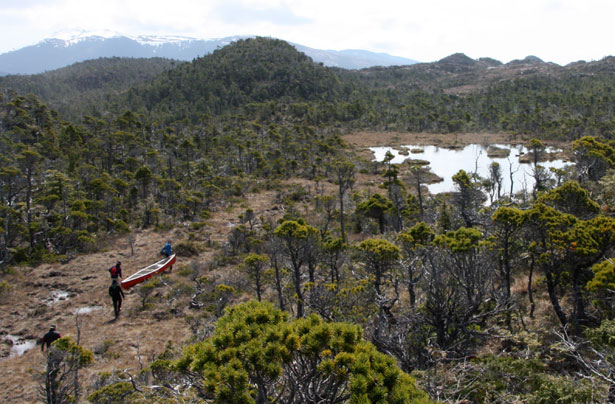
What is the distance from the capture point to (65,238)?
2070cm

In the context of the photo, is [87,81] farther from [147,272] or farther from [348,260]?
[348,260]

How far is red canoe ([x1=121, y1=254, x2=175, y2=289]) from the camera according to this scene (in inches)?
660

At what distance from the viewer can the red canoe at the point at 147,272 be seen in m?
16.8

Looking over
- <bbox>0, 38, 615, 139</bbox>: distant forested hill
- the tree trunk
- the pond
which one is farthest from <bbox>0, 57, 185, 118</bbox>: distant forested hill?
the tree trunk

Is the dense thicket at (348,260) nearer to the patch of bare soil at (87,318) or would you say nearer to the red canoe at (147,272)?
the red canoe at (147,272)

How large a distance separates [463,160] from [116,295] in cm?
4665

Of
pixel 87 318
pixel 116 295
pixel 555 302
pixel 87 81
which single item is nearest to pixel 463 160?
pixel 555 302

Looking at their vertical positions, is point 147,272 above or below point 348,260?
below

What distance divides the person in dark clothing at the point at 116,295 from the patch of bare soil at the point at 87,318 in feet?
1.19

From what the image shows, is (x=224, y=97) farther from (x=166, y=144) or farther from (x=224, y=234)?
(x=224, y=234)

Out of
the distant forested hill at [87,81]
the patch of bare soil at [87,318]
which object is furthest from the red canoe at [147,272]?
the distant forested hill at [87,81]

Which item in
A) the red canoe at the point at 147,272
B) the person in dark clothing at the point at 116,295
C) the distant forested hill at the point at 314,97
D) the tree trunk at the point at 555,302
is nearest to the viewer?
the tree trunk at the point at 555,302

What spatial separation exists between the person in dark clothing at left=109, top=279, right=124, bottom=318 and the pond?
30.4m

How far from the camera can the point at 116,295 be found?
1394 cm
